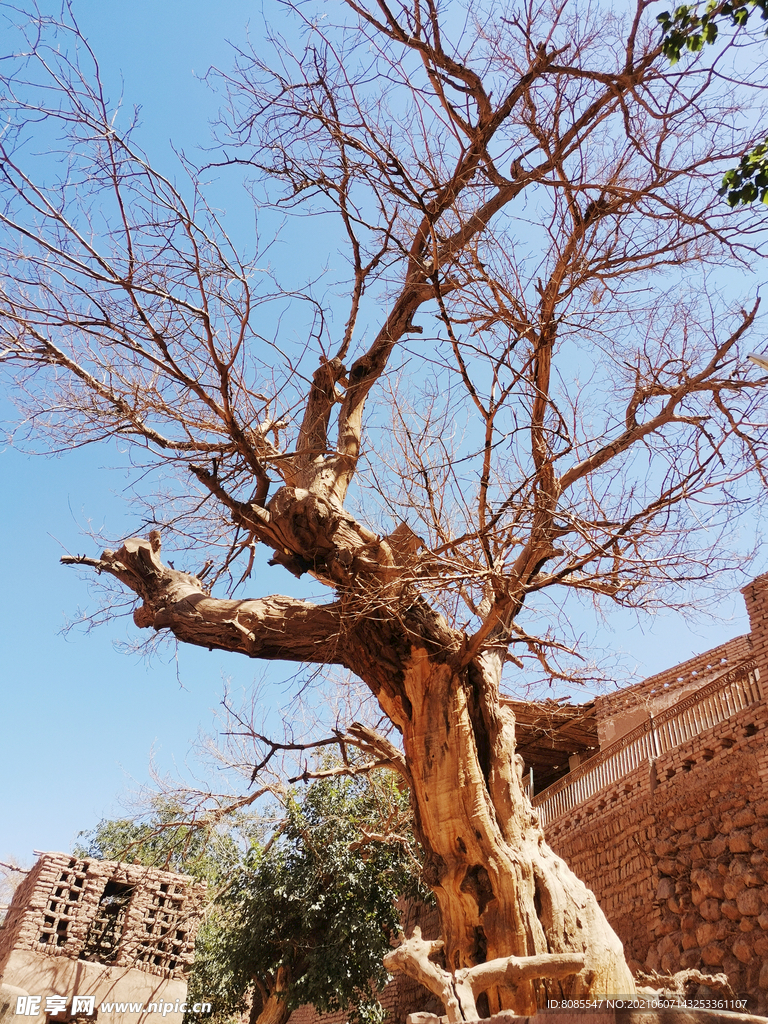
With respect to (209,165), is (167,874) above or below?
below

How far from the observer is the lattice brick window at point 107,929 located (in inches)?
424

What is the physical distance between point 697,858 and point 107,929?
8598 millimetres

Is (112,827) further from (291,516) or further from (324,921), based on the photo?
(291,516)

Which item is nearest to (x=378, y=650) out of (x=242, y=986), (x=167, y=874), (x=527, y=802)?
(x=527, y=802)

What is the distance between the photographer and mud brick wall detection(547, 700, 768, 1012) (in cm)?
818

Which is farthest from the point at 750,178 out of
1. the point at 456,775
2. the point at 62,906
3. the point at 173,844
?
the point at 62,906

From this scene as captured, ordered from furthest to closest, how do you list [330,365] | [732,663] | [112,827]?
[112,827]
[732,663]
[330,365]

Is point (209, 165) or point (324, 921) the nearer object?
point (209, 165)

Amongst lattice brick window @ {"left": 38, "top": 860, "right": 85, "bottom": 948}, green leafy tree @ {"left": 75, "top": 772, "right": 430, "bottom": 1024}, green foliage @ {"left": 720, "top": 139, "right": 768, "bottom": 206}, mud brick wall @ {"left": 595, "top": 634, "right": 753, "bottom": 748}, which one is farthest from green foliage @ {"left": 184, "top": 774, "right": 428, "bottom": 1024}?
green foliage @ {"left": 720, "top": 139, "right": 768, "bottom": 206}

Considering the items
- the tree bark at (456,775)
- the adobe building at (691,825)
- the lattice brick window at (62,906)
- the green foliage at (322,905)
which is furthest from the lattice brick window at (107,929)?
the tree bark at (456,775)

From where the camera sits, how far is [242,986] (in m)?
12.2

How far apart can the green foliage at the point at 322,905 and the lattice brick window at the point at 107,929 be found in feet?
6.30

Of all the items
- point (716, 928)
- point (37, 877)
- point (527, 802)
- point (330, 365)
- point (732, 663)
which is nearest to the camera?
point (527, 802)

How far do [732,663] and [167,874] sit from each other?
996 centimetres
